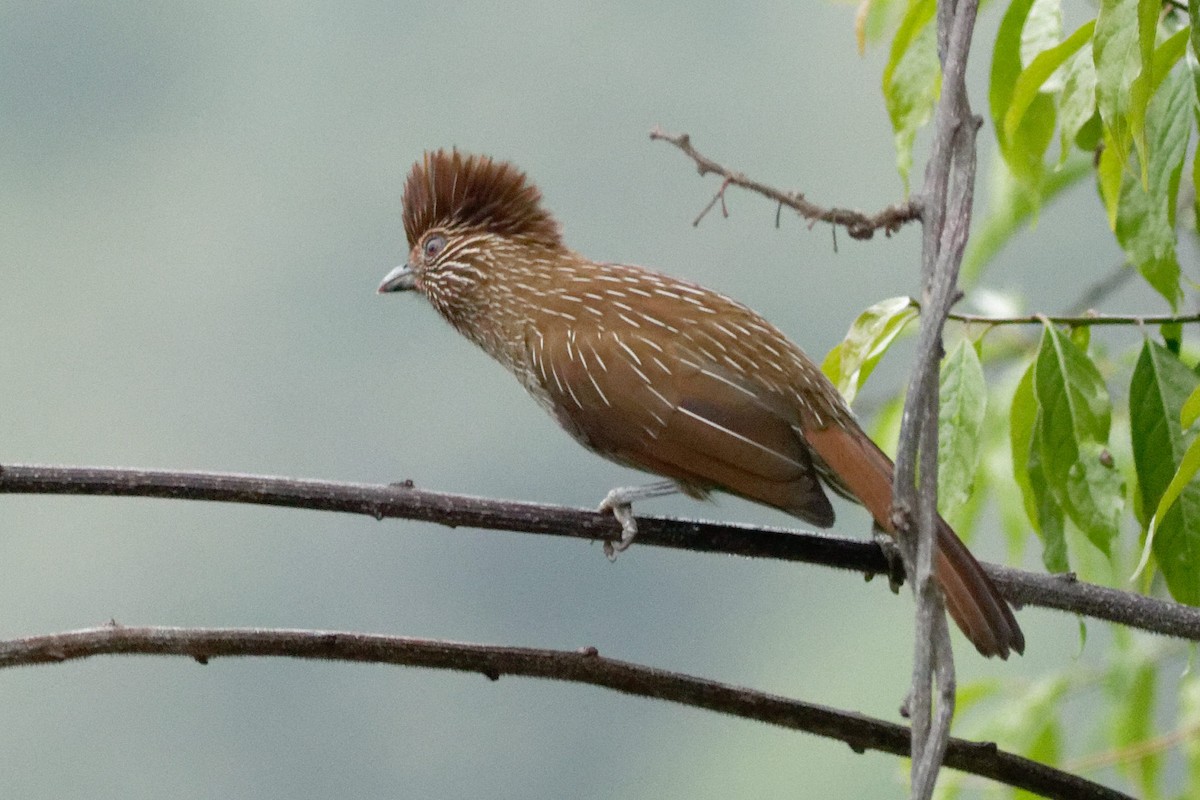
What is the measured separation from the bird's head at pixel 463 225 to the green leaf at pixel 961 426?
3.07 ft

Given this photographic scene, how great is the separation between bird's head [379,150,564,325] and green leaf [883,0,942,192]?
773 millimetres

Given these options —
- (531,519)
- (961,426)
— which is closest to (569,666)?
(531,519)

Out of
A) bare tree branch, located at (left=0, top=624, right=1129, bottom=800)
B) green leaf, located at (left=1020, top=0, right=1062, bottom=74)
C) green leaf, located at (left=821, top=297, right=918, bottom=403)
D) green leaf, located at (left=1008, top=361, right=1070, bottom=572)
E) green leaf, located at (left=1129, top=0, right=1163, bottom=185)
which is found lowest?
bare tree branch, located at (left=0, top=624, right=1129, bottom=800)

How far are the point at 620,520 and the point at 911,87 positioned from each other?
59cm

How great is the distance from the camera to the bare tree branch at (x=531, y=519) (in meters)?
1.25

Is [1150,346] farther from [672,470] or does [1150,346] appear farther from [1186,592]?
[672,470]

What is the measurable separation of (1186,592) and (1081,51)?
537 mm

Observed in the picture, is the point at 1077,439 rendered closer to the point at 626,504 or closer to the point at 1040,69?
the point at 1040,69

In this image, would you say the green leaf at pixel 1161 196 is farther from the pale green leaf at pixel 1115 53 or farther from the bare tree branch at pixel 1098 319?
the pale green leaf at pixel 1115 53

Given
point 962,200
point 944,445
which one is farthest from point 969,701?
point 962,200

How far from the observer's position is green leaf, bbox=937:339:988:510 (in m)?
1.39

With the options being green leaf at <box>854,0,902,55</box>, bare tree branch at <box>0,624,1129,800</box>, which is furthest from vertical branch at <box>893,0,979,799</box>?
green leaf at <box>854,0,902,55</box>

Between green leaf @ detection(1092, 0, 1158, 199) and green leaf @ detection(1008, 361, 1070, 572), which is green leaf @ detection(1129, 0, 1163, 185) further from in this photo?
green leaf @ detection(1008, 361, 1070, 572)

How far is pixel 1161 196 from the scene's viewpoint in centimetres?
132
